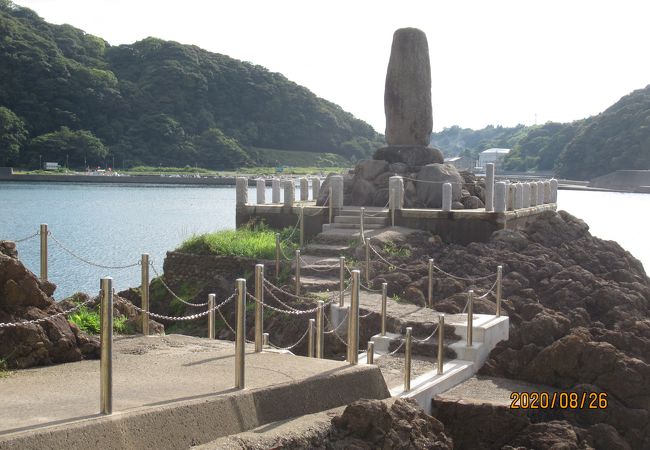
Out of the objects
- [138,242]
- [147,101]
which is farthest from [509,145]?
[138,242]

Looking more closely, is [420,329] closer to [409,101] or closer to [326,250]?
[326,250]

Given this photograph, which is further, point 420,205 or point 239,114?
point 239,114

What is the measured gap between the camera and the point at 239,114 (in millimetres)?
90438

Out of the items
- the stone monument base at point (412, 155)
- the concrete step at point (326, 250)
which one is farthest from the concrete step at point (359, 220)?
the stone monument base at point (412, 155)

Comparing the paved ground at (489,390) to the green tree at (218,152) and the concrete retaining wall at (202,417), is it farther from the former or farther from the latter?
the green tree at (218,152)

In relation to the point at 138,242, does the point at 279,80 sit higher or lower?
higher

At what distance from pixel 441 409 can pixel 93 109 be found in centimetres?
7396

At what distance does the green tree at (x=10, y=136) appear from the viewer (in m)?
68.8

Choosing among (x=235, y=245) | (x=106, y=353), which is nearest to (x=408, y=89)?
(x=235, y=245)

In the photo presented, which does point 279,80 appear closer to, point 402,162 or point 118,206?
point 118,206

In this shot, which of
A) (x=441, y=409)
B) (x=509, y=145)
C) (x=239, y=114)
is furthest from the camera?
(x=509, y=145)

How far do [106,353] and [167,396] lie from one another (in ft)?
2.47

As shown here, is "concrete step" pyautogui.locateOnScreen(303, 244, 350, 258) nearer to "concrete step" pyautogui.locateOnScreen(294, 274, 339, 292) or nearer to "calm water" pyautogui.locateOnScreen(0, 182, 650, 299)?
"concrete step" pyautogui.locateOnScreen(294, 274, 339, 292)

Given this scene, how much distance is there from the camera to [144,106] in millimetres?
82375
